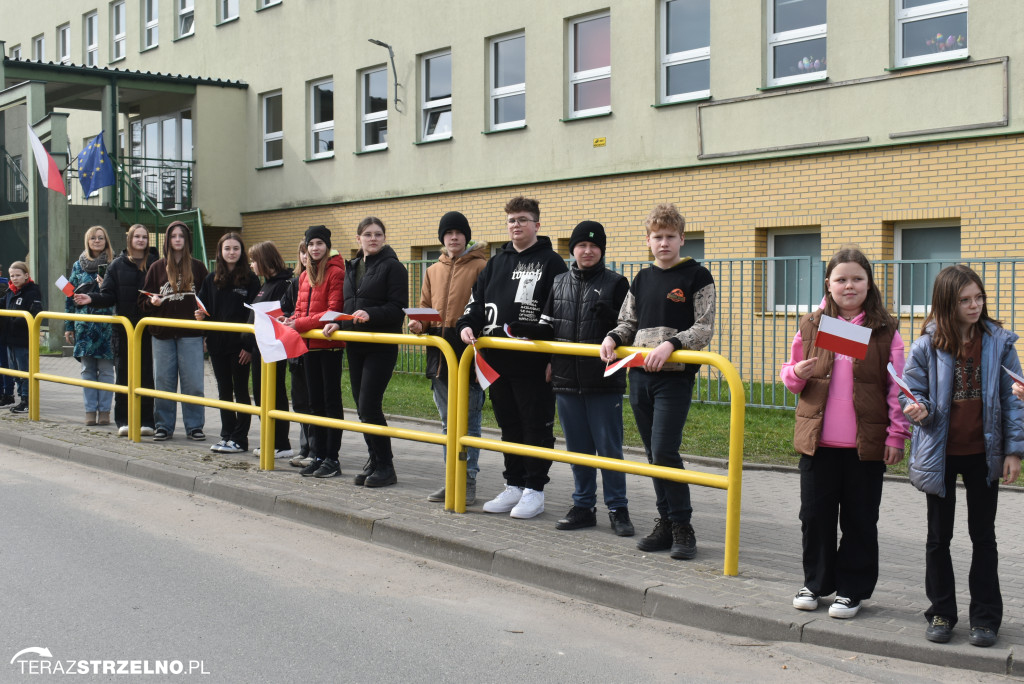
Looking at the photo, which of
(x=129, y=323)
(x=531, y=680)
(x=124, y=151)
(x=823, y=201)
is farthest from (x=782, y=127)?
(x=124, y=151)

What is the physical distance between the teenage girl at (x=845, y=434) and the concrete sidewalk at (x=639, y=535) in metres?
0.19

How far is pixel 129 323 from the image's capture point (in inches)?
379

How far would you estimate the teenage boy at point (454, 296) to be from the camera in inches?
278

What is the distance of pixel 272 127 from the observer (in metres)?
24.8

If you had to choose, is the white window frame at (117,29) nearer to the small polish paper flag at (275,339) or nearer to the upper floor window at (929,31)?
the upper floor window at (929,31)

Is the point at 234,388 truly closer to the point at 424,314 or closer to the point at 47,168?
the point at 424,314

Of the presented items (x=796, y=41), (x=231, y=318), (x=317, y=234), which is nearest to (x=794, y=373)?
(x=317, y=234)

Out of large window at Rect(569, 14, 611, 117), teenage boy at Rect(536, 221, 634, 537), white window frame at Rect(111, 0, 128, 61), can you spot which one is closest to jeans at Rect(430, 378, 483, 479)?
teenage boy at Rect(536, 221, 634, 537)

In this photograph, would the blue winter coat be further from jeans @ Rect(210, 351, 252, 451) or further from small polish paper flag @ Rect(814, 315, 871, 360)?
jeans @ Rect(210, 351, 252, 451)

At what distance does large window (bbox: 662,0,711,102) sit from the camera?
52.5 feet

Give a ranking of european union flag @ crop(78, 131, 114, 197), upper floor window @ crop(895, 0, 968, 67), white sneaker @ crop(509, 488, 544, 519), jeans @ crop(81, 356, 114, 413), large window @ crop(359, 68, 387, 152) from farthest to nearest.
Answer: large window @ crop(359, 68, 387, 152) < european union flag @ crop(78, 131, 114, 197) < upper floor window @ crop(895, 0, 968, 67) < jeans @ crop(81, 356, 114, 413) < white sneaker @ crop(509, 488, 544, 519)

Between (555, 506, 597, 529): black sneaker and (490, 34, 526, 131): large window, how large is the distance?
13.1 m

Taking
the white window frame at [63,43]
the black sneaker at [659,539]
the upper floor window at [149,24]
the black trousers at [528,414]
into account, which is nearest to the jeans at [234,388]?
the black trousers at [528,414]

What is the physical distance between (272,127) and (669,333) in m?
20.7
